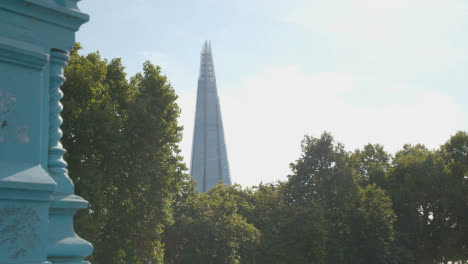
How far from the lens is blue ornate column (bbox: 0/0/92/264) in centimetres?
461

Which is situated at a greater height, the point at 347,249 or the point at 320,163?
the point at 320,163

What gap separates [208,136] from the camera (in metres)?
142

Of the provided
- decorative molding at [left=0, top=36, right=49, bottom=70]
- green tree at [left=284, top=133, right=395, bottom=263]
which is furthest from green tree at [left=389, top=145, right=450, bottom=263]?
decorative molding at [left=0, top=36, right=49, bottom=70]

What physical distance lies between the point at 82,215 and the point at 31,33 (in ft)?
56.1

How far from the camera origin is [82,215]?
2098cm

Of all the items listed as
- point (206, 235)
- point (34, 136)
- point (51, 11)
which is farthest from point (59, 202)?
point (206, 235)

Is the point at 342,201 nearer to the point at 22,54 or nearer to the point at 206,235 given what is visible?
the point at 206,235

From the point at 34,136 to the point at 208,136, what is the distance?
451ft

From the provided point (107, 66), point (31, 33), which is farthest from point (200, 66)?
point (31, 33)

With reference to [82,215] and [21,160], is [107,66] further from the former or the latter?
[21,160]

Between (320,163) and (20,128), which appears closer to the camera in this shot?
(20,128)

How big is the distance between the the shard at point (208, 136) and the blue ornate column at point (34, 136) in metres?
131

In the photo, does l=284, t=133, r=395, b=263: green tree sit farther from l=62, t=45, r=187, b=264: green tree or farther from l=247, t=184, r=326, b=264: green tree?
l=62, t=45, r=187, b=264: green tree

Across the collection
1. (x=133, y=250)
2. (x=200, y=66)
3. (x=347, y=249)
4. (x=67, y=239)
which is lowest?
(x=347, y=249)
